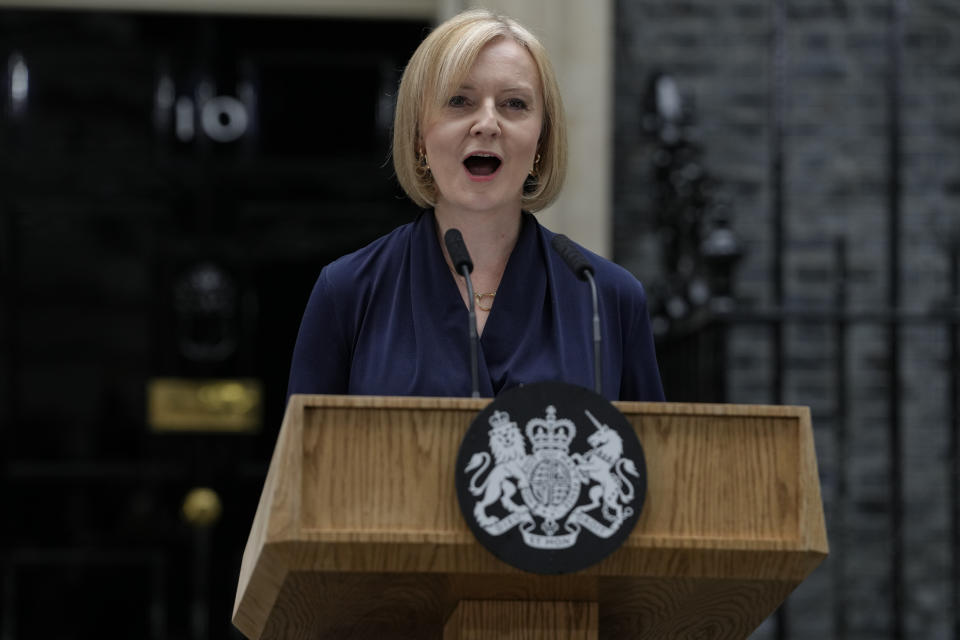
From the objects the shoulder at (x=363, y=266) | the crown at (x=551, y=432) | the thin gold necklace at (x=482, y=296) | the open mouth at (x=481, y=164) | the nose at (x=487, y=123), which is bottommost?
the crown at (x=551, y=432)

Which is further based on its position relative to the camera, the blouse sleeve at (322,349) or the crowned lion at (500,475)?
the blouse sleeve at (322,349)

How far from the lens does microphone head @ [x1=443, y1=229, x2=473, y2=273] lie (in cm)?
190

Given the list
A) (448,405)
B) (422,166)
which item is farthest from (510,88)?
(448,405)

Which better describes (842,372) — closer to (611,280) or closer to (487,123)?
(611,280)

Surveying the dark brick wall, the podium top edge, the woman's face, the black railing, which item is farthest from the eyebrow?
the dark brick wall

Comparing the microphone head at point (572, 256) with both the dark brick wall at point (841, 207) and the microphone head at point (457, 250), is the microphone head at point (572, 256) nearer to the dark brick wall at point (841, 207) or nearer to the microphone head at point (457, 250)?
the microphone head at point (457, 250)

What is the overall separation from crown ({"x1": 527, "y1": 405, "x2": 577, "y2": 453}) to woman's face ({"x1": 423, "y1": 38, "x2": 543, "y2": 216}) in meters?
0.51

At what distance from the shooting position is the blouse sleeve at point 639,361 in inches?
86.0

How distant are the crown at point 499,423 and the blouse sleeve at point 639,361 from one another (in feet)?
1.99

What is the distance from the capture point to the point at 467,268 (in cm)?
192

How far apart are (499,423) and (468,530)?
0.12m

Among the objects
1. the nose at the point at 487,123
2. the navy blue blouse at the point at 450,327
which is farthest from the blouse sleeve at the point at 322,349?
the nose at the point at 487,123

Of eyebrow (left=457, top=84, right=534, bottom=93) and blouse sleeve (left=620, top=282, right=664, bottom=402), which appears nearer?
eyebrow (left=457, top=84, right=534, bottom=93)

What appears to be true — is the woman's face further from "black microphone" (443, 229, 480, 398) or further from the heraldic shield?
the heraldic shield
